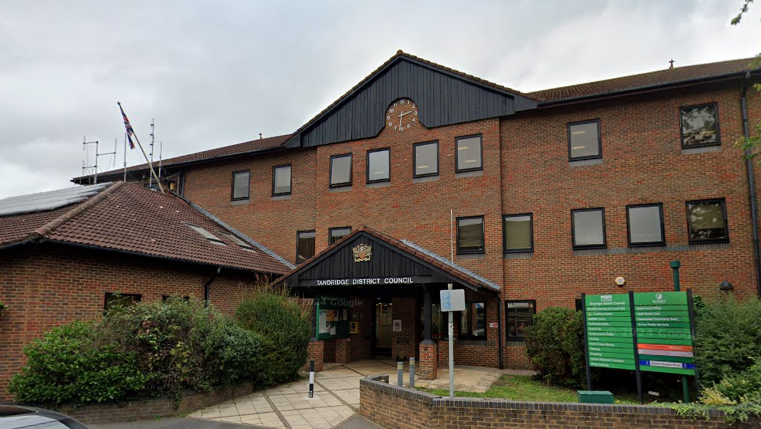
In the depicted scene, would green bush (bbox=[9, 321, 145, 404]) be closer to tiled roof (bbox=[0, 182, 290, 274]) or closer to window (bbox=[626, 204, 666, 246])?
tiled roof (bbox=[0, 182, 290, 274])

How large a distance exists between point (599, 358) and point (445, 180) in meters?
8.65

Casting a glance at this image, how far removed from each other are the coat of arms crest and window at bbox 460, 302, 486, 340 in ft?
15.2

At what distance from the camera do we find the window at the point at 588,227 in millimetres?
16203

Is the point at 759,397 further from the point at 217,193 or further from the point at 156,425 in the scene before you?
the point at 217,193

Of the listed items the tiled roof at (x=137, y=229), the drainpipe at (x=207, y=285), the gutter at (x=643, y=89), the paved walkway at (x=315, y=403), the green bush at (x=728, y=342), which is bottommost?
the paved walkway at (x=315, y=403)

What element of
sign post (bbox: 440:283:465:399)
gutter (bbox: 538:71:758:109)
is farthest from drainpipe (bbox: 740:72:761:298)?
sign post (bbox: 440:283:465:399)

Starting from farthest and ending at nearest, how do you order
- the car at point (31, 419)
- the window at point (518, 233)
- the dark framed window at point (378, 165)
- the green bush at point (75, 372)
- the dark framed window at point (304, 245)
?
the dark framed window at point (304, 245)
the dark framed window at point (378, 165)
the window at point (518, 233)
the green bush at point (75, 372)
the car at point (31, 419)

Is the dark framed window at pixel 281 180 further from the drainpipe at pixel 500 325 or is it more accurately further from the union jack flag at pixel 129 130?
the drainpipe at pixel 500 325

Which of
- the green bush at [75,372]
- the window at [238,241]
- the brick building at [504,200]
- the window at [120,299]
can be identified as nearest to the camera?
the green bush at [75,372]

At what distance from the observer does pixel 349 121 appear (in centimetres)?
2020

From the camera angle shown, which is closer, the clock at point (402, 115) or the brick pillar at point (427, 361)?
the brick pillar at point (427, 361)

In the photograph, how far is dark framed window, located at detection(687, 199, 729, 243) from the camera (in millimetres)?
14922

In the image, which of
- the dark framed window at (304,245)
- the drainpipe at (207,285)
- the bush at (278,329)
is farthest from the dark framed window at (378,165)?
the bush at (278,329)

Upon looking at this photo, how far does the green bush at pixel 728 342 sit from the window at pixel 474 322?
783cm
